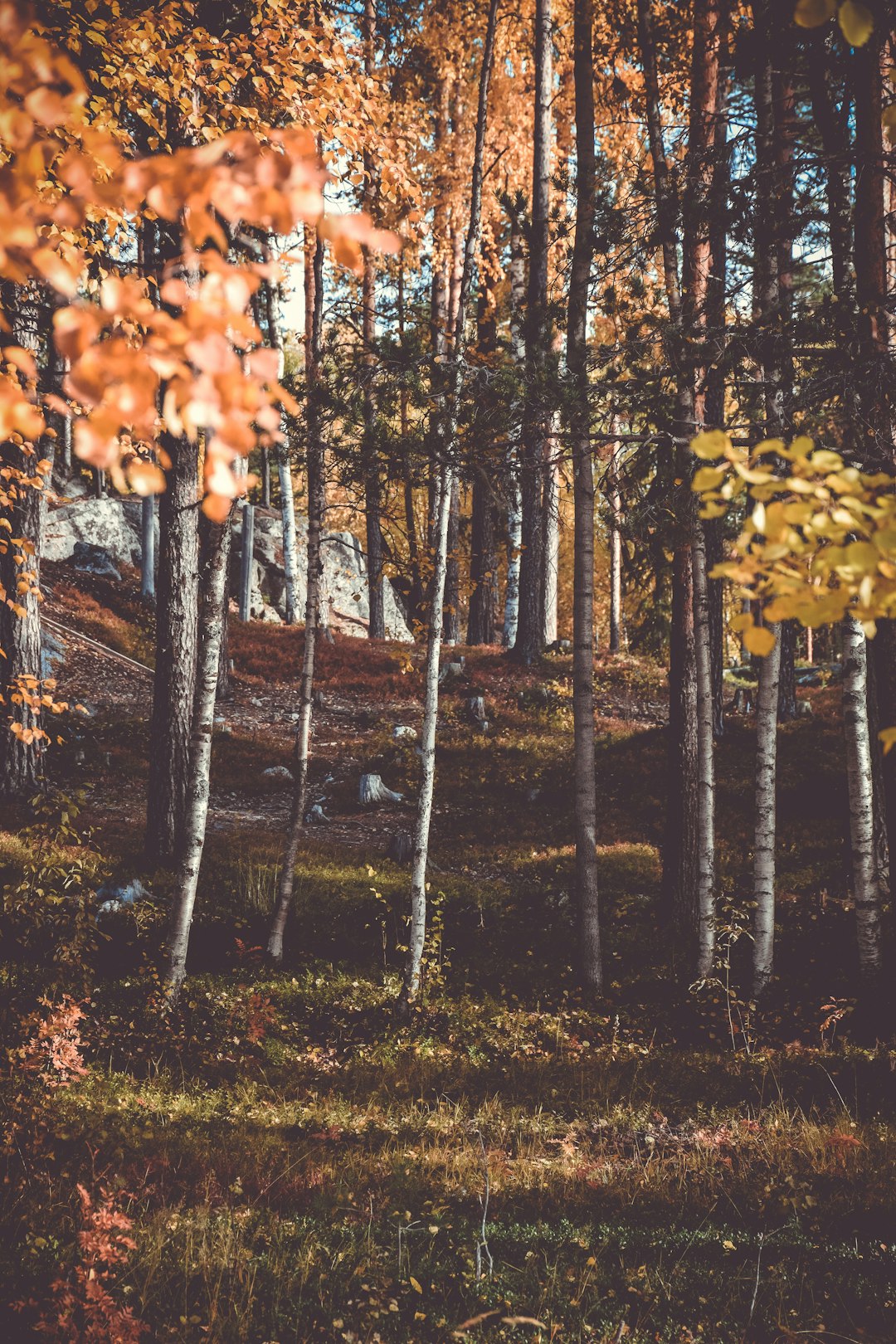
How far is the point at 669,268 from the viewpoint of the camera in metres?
7.19

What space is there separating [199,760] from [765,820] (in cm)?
481

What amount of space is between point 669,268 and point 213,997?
768 centimetres

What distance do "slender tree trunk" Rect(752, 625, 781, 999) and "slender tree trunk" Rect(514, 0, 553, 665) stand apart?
109 inches

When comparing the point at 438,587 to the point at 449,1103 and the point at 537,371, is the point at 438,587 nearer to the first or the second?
the point at 537,371

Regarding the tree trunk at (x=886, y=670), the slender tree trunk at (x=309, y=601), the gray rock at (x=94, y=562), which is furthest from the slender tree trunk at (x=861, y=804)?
the gray rock at (x=94, y=562)

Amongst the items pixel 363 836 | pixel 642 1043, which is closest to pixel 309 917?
pixel 363 836

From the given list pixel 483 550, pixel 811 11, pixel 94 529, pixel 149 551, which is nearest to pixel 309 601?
pixel 811 11

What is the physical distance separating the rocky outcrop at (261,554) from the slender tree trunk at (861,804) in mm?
16077

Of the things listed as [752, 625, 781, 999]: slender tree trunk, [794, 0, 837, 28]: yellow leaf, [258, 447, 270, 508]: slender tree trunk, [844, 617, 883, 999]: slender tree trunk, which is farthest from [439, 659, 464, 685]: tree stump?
[258, 447, 270, 508]: slender tree trunk

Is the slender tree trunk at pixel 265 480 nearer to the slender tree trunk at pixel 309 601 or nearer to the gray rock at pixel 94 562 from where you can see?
the gray rock at pixel 94 562

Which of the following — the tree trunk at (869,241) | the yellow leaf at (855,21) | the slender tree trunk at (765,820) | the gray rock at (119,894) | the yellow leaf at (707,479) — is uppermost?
the tree trunk at (869,241)

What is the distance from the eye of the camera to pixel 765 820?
22.2ft

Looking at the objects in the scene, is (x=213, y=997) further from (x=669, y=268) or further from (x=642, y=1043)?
(x=669, y=268)

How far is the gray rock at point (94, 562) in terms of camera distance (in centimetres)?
2139
